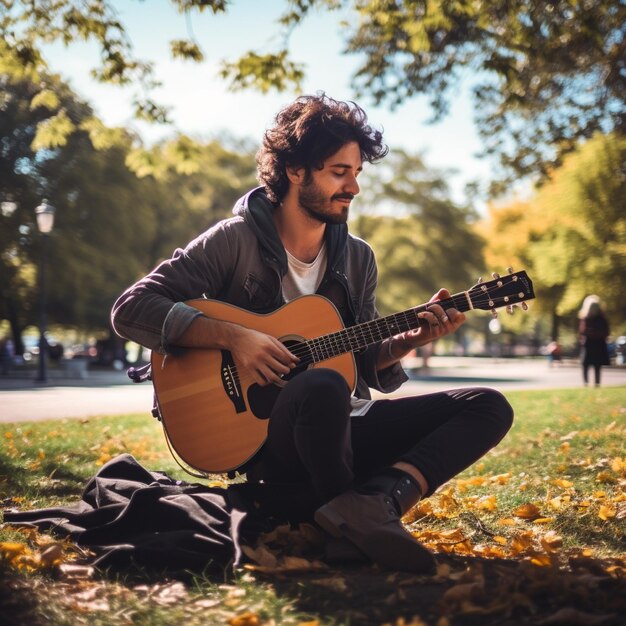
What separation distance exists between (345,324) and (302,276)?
33cm

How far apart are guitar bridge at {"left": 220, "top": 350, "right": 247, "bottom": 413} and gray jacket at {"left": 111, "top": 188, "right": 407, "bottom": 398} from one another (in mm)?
248

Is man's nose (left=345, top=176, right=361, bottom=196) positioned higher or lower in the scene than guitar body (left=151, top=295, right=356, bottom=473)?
higher

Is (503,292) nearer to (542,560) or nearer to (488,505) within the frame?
(488,505)

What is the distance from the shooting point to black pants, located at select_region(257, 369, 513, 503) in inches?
109

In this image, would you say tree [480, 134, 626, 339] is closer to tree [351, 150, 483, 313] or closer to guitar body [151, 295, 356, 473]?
tree [351, 150, 483, 313]

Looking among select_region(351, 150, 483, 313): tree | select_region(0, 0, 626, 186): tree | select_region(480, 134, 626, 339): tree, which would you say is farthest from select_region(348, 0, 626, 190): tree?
select_region(351, 150, 483, 313): tree

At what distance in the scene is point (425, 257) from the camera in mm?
38719

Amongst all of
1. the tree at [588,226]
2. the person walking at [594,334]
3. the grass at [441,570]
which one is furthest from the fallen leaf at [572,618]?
the tree at [588,226]

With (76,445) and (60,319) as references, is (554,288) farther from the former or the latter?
(76,445)

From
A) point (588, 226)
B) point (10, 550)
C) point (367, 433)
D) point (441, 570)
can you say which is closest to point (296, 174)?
point (367, 433)

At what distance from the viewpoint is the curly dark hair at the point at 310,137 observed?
3.63 m

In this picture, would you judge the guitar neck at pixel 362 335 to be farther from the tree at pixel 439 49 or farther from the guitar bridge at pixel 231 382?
the tree at pixel 439 49

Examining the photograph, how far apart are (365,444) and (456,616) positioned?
112 cm

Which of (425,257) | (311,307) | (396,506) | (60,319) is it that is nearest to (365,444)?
(396,506)
